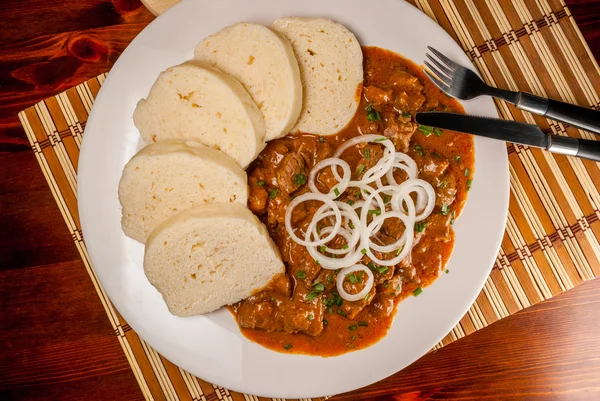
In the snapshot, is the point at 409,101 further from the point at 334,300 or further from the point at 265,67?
the point at 334,300

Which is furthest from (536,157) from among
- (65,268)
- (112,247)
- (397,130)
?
(65,268)

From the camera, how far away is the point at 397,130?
13.7 feet

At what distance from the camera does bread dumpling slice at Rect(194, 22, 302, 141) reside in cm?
394

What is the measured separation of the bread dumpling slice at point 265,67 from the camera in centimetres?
394

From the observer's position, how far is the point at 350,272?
4195 mm

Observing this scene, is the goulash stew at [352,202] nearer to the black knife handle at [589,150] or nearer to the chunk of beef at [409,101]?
the chunk of beef at [409,101]

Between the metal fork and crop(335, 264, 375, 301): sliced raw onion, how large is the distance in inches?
67.0

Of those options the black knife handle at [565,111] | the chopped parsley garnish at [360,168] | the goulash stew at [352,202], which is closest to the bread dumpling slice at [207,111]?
the goulash stew at [352,202]

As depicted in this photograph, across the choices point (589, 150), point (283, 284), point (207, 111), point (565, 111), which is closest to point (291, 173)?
point (207, 111)

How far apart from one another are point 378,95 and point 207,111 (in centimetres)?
148

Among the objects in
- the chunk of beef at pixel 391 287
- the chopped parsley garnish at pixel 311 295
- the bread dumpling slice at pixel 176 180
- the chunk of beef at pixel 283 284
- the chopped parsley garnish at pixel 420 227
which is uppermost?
the bread dumpling slice at pixel 176 180

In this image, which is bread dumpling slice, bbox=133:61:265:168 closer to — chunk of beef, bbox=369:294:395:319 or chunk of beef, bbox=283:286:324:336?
chunk of beef, bbox=283:286:324:336

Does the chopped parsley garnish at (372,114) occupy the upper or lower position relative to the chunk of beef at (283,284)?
upper

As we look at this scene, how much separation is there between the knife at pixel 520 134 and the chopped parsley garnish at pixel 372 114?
0.49 meters
